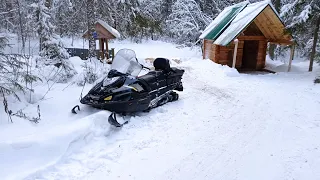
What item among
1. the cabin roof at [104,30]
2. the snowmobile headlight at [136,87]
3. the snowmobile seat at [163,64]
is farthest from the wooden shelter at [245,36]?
the snowmobile headlight at [136,87]

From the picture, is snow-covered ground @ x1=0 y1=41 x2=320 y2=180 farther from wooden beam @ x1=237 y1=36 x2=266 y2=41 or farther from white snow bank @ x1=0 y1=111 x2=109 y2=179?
wooden beam @ x1=237 y1=36 x2=266 y2=41

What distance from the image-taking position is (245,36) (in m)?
12.7

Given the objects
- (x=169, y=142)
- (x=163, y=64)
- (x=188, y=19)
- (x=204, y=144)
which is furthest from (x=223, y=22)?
(x=169, y=142)

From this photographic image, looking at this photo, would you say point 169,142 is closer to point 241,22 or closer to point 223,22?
point 241,22

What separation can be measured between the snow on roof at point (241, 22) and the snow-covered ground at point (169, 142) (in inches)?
206

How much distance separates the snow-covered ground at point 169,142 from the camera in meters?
3.47

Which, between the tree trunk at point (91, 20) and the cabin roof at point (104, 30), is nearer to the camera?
the tree trunk at point (91, 20)

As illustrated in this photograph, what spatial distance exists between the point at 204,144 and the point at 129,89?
1881 mm

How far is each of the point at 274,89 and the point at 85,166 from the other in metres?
7.18

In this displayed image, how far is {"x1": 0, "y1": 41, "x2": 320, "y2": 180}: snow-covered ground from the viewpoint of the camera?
11.4 feet

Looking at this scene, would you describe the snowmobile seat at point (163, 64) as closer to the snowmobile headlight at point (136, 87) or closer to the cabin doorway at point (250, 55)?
the snowmobile headlight at point (136, 87)

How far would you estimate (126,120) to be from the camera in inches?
203

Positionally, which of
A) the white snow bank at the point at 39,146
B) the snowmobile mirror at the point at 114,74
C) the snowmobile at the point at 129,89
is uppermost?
the snowmobile mirror at the point at 114,74

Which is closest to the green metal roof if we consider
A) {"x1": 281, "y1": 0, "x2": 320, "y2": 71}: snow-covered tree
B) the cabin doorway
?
the cabin doorway
